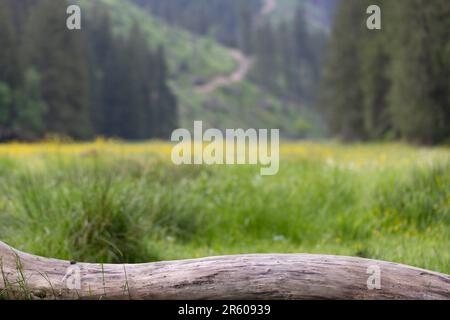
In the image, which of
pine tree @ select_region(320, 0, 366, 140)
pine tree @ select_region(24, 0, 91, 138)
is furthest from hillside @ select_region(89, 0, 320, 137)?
pine tree @ select_region(320, 0, 366, 140)

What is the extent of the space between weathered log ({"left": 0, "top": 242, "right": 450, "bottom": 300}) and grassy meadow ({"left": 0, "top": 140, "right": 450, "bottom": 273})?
1.49m

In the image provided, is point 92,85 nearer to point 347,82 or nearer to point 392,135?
point 347,82

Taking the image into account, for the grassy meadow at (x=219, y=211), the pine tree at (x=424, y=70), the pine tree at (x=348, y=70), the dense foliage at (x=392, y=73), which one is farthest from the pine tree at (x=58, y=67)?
the grassy meadow at (x=219, y=211)

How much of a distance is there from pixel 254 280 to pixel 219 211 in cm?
440

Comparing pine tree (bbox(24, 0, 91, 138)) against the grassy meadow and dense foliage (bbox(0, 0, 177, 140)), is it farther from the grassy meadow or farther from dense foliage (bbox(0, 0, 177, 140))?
the grassy meadow

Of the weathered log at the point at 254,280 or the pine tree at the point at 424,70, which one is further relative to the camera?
the pine tree at the point at 424,70

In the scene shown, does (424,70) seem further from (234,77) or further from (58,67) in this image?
(234,77)

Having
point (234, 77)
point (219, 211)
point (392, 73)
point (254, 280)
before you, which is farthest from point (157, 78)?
point (254, 280)

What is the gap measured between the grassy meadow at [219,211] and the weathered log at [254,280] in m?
1.49

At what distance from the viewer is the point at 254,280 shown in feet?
12.2

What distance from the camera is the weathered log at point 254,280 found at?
370 centimetres

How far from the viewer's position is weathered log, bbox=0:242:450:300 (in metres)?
3.70

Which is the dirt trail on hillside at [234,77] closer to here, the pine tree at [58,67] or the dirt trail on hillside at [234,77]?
the dirt trail on hillside at [234,77]
